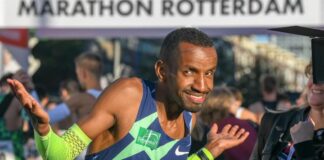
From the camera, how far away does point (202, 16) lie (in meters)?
10.6

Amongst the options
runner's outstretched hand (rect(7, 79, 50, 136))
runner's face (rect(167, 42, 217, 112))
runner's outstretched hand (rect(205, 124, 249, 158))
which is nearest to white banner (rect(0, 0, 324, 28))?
runner's outstretched hand (rect(205, 124, 249, 158))

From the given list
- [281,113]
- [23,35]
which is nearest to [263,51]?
[23,35]

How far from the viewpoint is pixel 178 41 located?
16.5ft

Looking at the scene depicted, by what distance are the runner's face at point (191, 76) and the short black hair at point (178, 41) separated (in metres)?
0.03

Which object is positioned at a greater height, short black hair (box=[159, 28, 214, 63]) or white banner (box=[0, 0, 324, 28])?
short black hair (box=[159, 28, 214, 63])

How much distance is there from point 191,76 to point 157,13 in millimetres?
5670

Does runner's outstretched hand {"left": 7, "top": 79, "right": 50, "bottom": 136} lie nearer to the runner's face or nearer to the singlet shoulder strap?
the singlet shoulder strap

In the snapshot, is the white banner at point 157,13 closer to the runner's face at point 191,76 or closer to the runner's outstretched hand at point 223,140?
the runner's outstretched hand at point 223,140

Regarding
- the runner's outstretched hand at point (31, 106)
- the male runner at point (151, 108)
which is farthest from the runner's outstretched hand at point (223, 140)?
the runner's outstretched hand at point (31, 106)

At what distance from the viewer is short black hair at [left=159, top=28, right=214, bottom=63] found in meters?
5.03

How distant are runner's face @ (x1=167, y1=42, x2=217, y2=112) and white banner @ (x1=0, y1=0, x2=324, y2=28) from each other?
552 cm

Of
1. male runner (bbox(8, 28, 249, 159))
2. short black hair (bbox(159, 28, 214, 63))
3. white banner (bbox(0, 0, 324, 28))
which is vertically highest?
short black hair (bbox(159, 28, 214, 63))

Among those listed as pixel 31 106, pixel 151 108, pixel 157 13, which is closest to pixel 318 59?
pixel 151 108

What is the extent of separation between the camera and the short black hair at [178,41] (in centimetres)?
503
